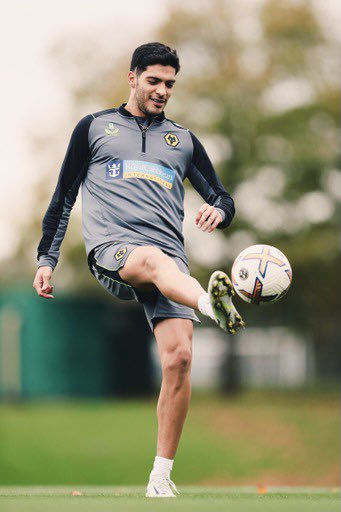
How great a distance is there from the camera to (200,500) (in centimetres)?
709

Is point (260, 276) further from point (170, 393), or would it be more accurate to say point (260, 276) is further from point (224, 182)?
point (224, 182)

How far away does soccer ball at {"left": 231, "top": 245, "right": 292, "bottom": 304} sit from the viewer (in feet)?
23.1

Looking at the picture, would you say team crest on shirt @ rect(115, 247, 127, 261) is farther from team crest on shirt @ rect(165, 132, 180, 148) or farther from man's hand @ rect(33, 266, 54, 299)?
team crest on shirt @ rect(165, 132, 180, 148)

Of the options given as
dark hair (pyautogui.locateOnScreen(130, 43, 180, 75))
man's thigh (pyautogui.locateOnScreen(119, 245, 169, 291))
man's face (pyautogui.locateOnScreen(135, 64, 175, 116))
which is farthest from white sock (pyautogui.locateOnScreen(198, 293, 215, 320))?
dark hair (pyautogui.locateOnScreen(130, 43, 180, 75))

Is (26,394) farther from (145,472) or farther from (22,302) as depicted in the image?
(145,472)

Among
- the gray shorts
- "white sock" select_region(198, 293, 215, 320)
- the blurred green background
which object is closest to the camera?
"white sock" select_region(198, 293, 215, 320)

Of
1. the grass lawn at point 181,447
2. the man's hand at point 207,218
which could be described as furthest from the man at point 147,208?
the grass lawn at point 181,447

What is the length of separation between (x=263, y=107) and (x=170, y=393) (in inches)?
1142

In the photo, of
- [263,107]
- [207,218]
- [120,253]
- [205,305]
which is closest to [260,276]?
[205,305]

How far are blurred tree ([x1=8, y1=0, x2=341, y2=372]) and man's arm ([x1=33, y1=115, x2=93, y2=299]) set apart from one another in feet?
86.8

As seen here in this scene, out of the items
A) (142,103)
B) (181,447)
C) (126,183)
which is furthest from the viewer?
(181,447)

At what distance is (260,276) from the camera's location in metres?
7.04

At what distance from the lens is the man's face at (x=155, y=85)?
7.79m

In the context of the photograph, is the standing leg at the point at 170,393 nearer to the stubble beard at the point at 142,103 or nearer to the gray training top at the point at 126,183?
the gray training top at the point at 126,183
